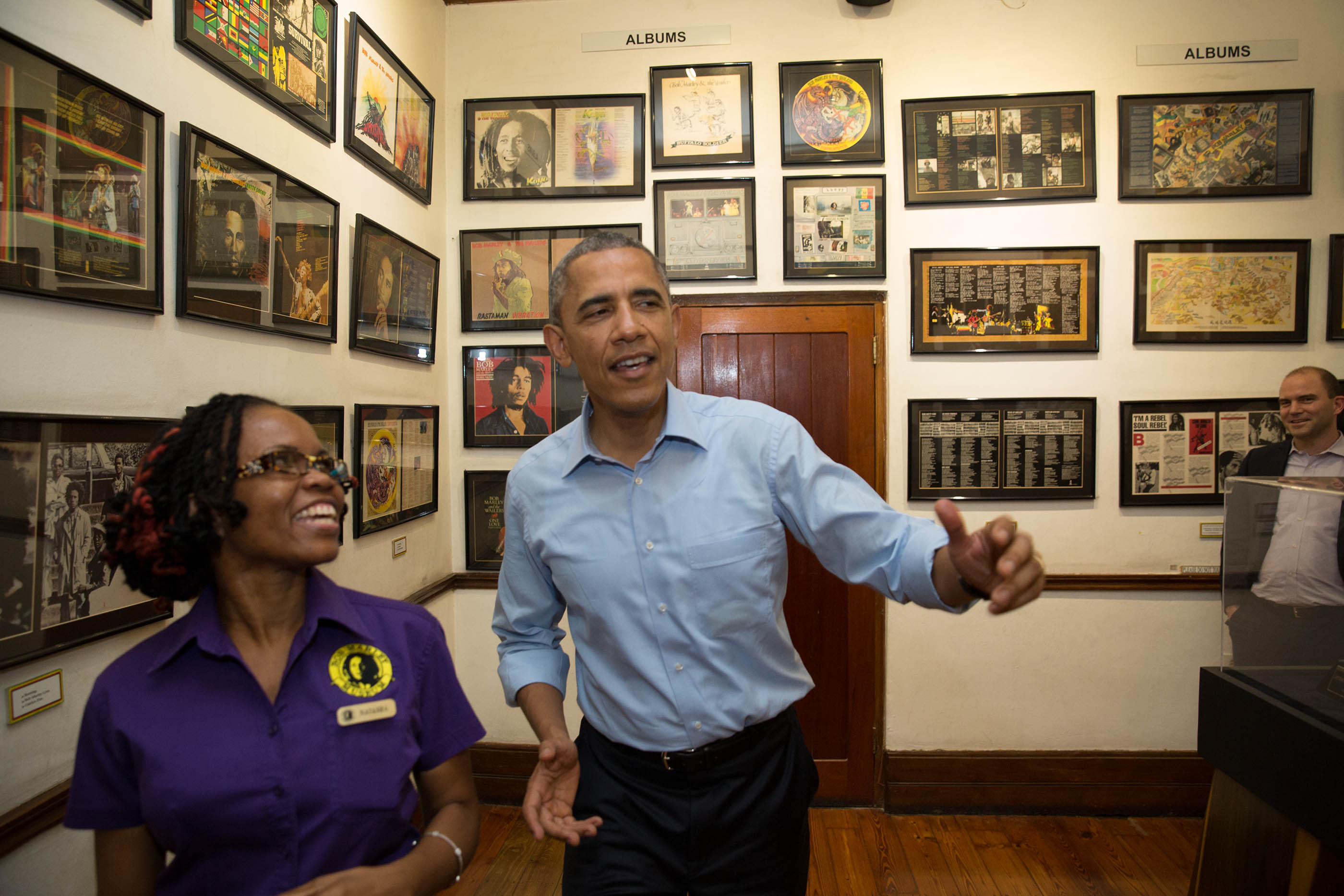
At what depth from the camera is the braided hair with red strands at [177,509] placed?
105 centimetres

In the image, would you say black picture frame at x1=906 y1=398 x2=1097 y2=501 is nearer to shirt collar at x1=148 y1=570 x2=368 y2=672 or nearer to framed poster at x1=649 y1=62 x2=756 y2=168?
framed poster at x1=649 y1=62 x2=756 y2=168

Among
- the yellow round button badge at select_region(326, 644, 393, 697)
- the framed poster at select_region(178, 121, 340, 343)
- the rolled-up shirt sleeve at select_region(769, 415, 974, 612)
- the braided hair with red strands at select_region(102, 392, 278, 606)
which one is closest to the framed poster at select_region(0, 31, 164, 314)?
the framed poster at select_region(178, 121, 340, 343)

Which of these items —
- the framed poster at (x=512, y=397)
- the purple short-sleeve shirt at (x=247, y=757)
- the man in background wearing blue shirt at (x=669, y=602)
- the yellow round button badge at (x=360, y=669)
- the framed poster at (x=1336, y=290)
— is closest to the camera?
the purple short-sleeve shirt at (x=247, y=757)

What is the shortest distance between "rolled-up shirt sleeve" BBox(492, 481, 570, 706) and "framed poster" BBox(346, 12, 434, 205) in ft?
5.00

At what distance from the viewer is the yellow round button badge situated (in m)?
1.10

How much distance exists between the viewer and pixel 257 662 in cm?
110

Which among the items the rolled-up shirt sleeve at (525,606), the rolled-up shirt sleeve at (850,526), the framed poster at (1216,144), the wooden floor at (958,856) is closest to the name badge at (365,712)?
the rolled-up shirt sleeve at (525,606)

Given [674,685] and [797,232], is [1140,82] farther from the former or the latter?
[674,685]

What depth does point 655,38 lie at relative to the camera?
3.02m

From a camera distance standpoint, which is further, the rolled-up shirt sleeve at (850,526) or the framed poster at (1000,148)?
the framed poster at (1000,148)

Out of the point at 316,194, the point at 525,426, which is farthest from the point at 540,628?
the point at 525,426

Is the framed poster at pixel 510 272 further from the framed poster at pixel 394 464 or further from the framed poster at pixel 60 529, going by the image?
the framed poster at pixel 60 529

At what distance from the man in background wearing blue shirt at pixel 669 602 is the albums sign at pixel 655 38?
2009 millimetres

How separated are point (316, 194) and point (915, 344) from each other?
230 centimetres
